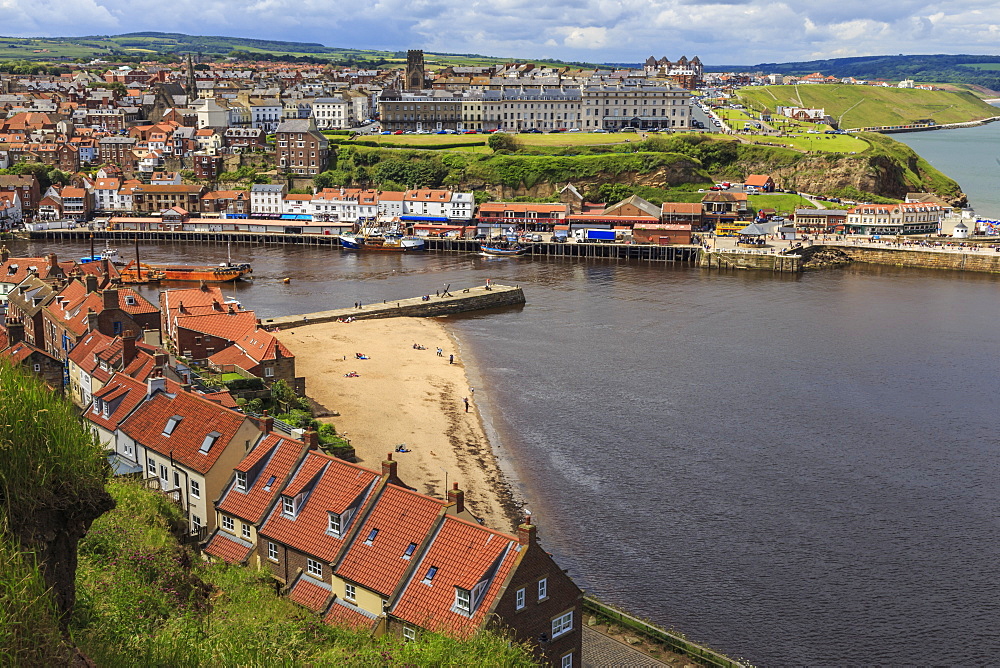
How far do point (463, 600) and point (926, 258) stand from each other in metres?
82.0

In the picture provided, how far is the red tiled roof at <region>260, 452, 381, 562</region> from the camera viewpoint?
21.2 m

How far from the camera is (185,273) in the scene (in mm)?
78000

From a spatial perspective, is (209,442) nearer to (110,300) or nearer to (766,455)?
(110,300)

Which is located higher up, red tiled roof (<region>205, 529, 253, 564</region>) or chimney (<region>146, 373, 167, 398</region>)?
chimney (<region>146, 373, 167, 398</region>)

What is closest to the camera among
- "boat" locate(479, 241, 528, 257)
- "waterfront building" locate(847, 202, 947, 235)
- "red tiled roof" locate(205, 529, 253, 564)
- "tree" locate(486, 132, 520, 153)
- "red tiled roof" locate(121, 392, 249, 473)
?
"red tiled roof" locate(205, 529, 253, 564)

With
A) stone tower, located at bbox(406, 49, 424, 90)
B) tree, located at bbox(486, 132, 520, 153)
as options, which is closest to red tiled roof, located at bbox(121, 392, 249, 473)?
tree, located at bbox(486, 132, 520, 153)

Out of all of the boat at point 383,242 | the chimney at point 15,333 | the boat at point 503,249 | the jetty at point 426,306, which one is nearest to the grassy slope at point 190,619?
the chimney at point 15,333

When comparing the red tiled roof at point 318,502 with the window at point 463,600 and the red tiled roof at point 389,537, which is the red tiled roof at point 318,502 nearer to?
the red tiled roof at point 389,537

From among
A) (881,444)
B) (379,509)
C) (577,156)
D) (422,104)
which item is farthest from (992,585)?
(422,104)

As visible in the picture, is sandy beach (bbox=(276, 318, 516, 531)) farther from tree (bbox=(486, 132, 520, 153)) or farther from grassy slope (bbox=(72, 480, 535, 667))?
tree (bbox=(486, 132, 520, 153))

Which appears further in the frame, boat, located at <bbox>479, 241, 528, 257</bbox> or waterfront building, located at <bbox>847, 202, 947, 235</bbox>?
waterfront building, located at <bbox>847, 202, 947, 235</bbox>

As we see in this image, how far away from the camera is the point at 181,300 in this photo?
43.6 m

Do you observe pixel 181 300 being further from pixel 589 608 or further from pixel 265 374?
pixel 589 608

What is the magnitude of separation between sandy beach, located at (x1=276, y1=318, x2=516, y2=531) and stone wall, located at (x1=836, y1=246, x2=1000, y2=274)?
162 feet
